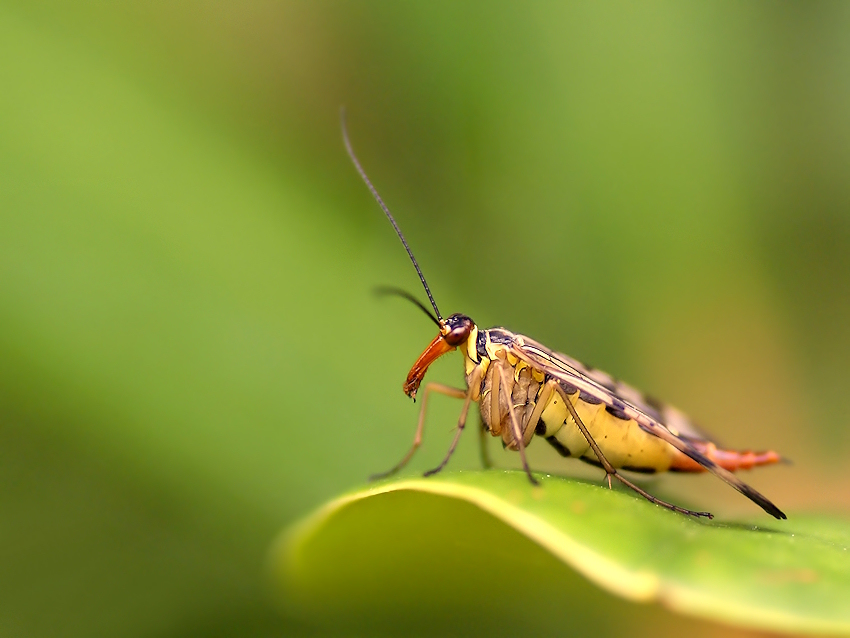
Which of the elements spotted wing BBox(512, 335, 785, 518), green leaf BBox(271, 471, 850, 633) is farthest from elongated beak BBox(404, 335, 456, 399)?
green leaf BBox(271, 471, 850, 633)

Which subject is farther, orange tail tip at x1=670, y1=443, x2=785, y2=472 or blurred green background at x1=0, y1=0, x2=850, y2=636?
blurred green background at x1=0, y1=0, x2=850, y2=636

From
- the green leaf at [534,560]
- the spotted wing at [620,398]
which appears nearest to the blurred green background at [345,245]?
the spotted wing at [620,398]

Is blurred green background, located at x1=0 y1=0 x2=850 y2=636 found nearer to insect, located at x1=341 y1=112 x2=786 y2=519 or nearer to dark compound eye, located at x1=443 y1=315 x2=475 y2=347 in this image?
insect, located at x1=341 y1=112 x2=786 y2=519

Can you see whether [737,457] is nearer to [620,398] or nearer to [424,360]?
[620,398]

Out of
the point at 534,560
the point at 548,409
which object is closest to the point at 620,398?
the point at 548,409

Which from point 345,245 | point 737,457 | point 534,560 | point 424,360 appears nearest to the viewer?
point 534,560

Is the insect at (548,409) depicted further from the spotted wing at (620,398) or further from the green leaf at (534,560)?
the green leaf at (534,560)
